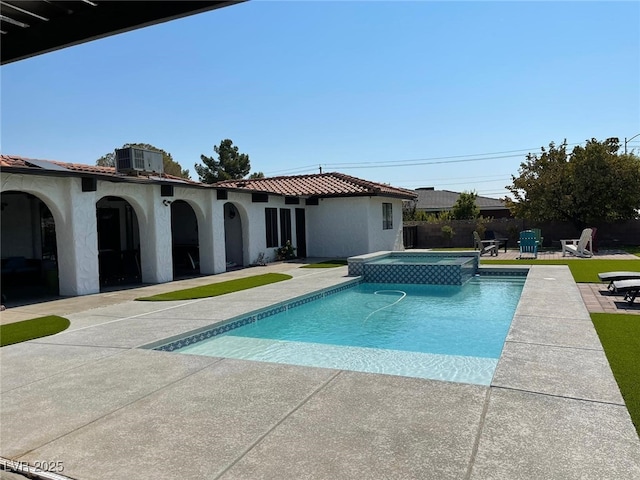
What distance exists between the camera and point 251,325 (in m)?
9.15

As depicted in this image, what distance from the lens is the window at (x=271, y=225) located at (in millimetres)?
21719

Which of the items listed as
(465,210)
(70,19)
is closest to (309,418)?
(70,19)

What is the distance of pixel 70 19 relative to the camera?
2.55 m

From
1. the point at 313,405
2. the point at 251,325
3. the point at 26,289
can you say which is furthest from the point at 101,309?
the point at 313,405

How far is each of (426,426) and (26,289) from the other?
584 inches

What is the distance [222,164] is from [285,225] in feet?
107

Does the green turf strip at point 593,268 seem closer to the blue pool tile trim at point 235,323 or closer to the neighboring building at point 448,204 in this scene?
the blue pool tile trim at point 235,323

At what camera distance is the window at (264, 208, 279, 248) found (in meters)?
21.7

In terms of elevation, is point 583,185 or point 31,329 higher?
point 583,185

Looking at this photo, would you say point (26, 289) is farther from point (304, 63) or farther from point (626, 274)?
point (626, 274)

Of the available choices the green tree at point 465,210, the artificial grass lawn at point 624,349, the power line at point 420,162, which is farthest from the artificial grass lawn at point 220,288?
the power line at point 420,162

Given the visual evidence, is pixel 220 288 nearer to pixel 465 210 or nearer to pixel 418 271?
pixel 418 271

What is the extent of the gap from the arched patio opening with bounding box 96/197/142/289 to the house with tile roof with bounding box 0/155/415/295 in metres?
0.04

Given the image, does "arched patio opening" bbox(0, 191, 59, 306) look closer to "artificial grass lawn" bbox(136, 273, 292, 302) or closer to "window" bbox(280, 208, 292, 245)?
"artificial grass lawn" bbox(136, 273, 292, 302)
